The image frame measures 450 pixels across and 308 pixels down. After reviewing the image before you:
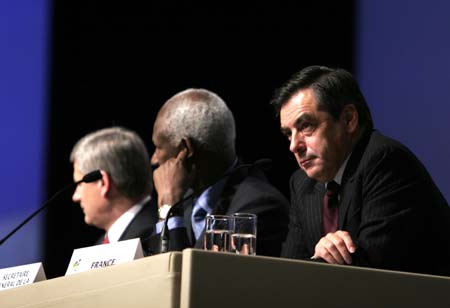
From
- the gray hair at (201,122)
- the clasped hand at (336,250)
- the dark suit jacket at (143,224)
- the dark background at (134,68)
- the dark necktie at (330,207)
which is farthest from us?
the dark background at (134,68)

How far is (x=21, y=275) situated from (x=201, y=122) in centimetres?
126

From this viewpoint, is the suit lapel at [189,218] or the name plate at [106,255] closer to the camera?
the name plate at [106,255]

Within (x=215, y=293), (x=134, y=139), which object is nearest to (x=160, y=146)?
(x=134, y=139)

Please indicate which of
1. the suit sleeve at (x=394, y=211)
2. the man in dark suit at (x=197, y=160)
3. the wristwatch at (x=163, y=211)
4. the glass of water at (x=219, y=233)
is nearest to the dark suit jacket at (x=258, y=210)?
the man in dark suit at (x=197, y=160)

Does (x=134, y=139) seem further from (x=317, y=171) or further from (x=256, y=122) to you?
(x=317, y=171)

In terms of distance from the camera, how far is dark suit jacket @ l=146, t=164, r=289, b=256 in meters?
2.76

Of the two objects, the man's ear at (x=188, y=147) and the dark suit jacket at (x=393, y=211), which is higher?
the dark suit jacket at (x=393, y=211)

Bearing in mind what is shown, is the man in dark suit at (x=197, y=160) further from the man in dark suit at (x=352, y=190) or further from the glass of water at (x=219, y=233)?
the glass of water at (x=219, y=233)

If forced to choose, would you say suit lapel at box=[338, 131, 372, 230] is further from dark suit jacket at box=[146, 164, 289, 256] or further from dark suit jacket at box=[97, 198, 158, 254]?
dark suit jacket at box=[97, 198, 158, 254]

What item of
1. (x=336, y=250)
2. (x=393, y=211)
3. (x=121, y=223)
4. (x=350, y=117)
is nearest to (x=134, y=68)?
(x=121, y=223)

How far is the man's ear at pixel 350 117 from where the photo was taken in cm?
232

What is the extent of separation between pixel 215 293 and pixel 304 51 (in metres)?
2.23

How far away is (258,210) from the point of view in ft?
9.14

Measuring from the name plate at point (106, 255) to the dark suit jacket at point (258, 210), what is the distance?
855 millimetres
